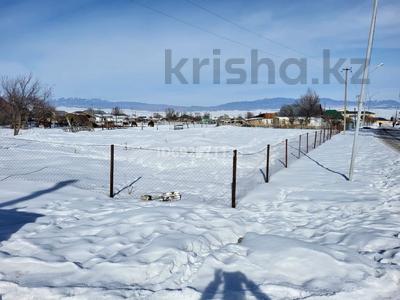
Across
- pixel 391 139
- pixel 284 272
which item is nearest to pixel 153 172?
pixel 284 272

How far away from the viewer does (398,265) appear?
17.8 ft

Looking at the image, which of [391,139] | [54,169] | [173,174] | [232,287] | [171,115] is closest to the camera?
[232,287]

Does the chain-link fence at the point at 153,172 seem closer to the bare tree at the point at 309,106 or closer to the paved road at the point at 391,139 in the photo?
the paved road at the point at 391,139

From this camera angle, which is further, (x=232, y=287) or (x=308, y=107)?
(x=308, y=107)

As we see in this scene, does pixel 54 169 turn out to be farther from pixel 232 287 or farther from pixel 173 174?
pixel 232 287

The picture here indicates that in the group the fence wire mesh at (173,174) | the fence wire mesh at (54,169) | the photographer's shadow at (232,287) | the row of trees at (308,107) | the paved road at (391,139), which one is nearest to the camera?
the photographer's shadow at (232,287)

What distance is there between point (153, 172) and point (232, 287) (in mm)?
12338

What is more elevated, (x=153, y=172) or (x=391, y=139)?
(x=391, y=139)

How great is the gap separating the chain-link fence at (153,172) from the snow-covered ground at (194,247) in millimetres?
1503

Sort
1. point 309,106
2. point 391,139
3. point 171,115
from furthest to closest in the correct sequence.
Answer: point 171,115, point 309,106, point 391,139

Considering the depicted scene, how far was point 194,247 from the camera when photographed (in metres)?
6.06

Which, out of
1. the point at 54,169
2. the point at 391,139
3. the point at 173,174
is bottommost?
the point at 173,174

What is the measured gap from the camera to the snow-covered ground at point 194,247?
4.66 meters

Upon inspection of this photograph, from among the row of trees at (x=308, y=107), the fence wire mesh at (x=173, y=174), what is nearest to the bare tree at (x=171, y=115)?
the row of trees at (x=308, y=107)
